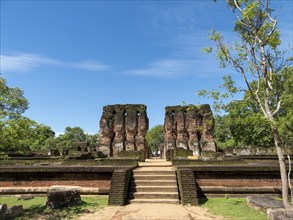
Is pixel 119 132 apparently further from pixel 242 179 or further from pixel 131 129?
pixel 242 179

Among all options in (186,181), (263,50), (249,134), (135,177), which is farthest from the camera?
(249,134)

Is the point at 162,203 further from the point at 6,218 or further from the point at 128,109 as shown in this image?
the point at 128,109

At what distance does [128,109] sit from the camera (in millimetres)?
25156

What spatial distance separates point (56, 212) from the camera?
22.7 feet

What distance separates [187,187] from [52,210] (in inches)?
177

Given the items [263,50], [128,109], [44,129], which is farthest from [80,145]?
[263,50]

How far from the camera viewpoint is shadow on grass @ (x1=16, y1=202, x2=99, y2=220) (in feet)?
21.2

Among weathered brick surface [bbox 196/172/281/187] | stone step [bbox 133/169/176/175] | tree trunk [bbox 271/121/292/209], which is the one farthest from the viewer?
stone step [bbox 133/169/176/175]

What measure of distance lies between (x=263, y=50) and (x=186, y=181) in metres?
5.26

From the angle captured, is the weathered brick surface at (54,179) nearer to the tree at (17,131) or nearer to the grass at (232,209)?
the tree at (17,131)

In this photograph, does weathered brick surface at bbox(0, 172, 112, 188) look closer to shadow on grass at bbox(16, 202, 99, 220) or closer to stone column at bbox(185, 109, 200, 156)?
shadow on grass at bbox(16, 202, 99, 220)

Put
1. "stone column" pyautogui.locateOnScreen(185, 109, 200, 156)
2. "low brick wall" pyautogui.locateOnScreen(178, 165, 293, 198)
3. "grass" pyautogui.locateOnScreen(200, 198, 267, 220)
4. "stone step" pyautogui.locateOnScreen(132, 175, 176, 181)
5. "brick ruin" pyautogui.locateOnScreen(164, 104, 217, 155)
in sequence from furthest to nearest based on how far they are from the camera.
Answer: "stone column" pyautogui.locateOnScreen(185, 109, 200, 156), "brick ruin" pyautogui.locateOnScreen(164, 104, 217, 155), "stone step" pyautogui.locateOnScreen(132, 175, 176, 181), "low brick wall" pyautogui.locateOnScreen(178, 165, 293, 198), "grass" pyautogui.locateOnScreen(200, 198, 267, 220)

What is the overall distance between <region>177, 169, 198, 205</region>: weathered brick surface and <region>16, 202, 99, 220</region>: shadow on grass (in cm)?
296

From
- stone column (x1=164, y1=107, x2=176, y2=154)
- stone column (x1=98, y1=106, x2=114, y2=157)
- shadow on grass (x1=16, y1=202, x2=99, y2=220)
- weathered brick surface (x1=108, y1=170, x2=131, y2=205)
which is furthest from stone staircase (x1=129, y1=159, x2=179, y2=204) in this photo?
stone column (x1=98, y1=106, x2=114, y2=157)
